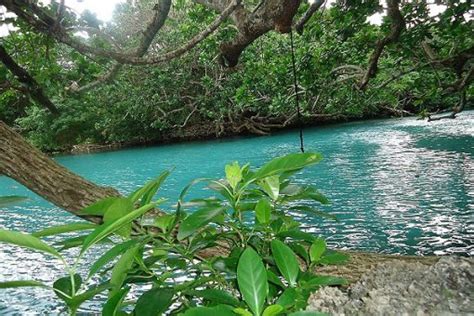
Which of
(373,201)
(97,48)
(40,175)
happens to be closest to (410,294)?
(40,175)

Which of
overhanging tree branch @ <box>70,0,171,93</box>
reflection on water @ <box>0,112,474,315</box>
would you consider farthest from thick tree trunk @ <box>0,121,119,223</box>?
reflection on water @ <box>0,112,474,315</box>

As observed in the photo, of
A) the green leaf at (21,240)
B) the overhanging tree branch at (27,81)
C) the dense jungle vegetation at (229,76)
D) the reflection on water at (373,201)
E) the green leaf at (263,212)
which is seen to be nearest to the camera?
the green leaf at (21,240)

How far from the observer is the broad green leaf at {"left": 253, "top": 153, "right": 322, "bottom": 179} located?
0.73 m

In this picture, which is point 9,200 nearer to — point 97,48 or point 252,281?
point 252,281

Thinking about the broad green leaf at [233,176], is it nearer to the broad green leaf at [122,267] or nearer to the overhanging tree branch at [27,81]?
the broad green leaf at [122,267]

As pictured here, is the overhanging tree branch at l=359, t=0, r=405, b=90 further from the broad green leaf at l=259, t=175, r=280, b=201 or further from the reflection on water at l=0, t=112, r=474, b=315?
the broad green leaf at l=259, t=175, r=280, b=201

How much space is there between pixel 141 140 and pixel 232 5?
2265 centimetres

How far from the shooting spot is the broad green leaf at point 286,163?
28.6 inches

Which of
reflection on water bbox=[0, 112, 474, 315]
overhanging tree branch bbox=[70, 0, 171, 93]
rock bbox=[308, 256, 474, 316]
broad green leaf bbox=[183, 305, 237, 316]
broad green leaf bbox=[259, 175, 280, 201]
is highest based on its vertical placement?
overhanging tree branch bbox=[70, 0, 171, 93]

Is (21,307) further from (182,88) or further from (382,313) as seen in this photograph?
(182,88)

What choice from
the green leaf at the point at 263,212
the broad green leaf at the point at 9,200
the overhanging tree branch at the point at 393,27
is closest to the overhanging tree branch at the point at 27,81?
the broad green leaf at the point at 9,200

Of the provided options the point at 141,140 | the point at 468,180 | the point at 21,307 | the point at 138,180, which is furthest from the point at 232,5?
the point at 141,140

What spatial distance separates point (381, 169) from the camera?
847 centimetres

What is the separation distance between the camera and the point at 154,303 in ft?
2.29
